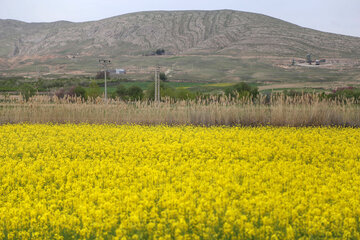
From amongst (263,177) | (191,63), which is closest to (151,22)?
(191,63)

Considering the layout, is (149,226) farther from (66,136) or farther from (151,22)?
(151,22)

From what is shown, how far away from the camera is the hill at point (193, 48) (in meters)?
99.5

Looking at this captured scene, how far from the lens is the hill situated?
9950 cm

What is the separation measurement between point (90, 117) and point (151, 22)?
161 m

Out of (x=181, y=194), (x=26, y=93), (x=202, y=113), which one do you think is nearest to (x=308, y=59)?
(x=26, y=93)

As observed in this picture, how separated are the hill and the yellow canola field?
78316mm

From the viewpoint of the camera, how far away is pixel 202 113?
16797 millimetres

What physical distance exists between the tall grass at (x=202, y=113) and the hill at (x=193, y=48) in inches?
2756

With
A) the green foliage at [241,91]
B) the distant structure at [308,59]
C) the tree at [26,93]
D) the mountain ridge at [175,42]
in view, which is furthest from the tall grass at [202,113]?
the distant structure at [308,59]

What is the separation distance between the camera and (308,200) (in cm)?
595

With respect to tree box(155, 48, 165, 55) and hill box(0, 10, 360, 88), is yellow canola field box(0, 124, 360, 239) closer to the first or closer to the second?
hill box(0, 10, 360, 88)

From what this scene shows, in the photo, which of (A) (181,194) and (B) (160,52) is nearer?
(A) (181,194)

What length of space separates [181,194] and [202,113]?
1083 centimetres

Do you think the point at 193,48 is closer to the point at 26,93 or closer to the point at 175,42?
the point at 175,42
